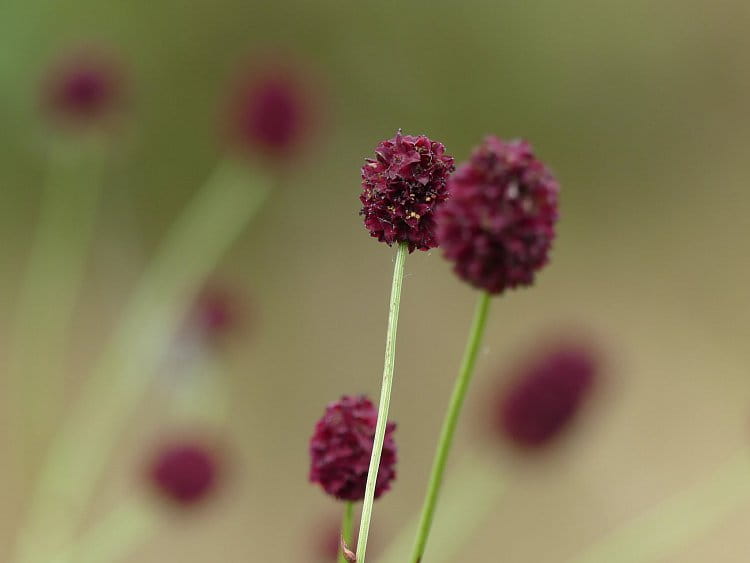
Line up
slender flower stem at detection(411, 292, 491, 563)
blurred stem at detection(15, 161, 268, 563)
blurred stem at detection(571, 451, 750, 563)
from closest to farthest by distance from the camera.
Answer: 1. slender flower stem at detection(411, 292, 491, 563)
2. blurred stem at detection(15, 161, 268, 563)
3. blurred stem at detection(571, 451, 750, 563)

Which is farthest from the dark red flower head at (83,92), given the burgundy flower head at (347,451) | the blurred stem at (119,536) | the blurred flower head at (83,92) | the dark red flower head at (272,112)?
the burgundy flower head at (347,451)

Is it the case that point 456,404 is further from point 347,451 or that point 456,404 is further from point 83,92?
point 83,92

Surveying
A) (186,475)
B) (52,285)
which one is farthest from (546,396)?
(52,285)

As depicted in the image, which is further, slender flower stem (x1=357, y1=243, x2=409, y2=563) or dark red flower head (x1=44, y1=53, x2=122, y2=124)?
dark red flower head (x1=44, y1=53, x2=122, y2=124)

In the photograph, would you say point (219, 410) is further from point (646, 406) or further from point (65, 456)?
point (646, 406)

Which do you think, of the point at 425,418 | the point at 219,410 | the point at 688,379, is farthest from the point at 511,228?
the point at 688,379

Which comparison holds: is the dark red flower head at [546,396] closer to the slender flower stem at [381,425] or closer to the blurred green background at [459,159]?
the slender flower stem at [381,425]

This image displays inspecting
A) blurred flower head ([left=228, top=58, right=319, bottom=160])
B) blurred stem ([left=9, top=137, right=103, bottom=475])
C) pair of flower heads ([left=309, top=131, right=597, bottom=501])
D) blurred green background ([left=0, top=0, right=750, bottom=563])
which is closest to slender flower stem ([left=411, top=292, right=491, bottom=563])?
pair of flower heads ([left=309, top=131, right=597, bottom=501])

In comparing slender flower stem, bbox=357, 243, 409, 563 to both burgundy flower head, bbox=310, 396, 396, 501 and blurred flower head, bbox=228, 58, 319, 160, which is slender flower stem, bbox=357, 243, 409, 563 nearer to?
burgundy flower head, bbox=310, 396, 396, 501
